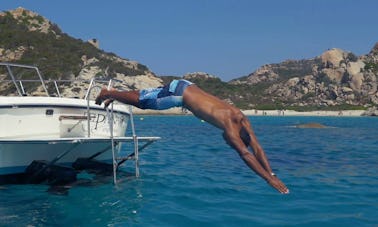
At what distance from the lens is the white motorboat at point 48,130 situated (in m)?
11.4

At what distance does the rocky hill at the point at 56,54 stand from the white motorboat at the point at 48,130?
6346 cm

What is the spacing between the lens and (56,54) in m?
94.2

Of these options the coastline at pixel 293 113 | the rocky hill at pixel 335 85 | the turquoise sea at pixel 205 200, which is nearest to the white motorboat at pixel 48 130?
the turquoise sea at pixel 205 200

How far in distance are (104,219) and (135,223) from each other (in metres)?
0.64

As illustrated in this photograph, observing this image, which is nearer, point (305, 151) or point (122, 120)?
point (122, 120)

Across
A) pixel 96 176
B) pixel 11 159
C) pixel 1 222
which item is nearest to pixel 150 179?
pixel 96 176

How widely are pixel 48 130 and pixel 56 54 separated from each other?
8600 cm

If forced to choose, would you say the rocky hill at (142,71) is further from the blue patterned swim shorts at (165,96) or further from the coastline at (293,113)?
the blue patterned swim shorts at (165,96)

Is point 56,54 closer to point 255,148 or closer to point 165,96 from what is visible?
point 165,96

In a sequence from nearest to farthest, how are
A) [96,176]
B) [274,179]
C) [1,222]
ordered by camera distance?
[274,179]
[1,222]
[96,176]

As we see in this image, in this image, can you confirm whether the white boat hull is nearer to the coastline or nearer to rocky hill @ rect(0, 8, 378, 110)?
rocky hill @ rect(0, 8, 378, 110)

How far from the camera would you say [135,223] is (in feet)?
26.9

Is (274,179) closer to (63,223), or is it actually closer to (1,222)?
(63,223)

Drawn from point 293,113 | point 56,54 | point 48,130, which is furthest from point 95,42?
point 48,130
